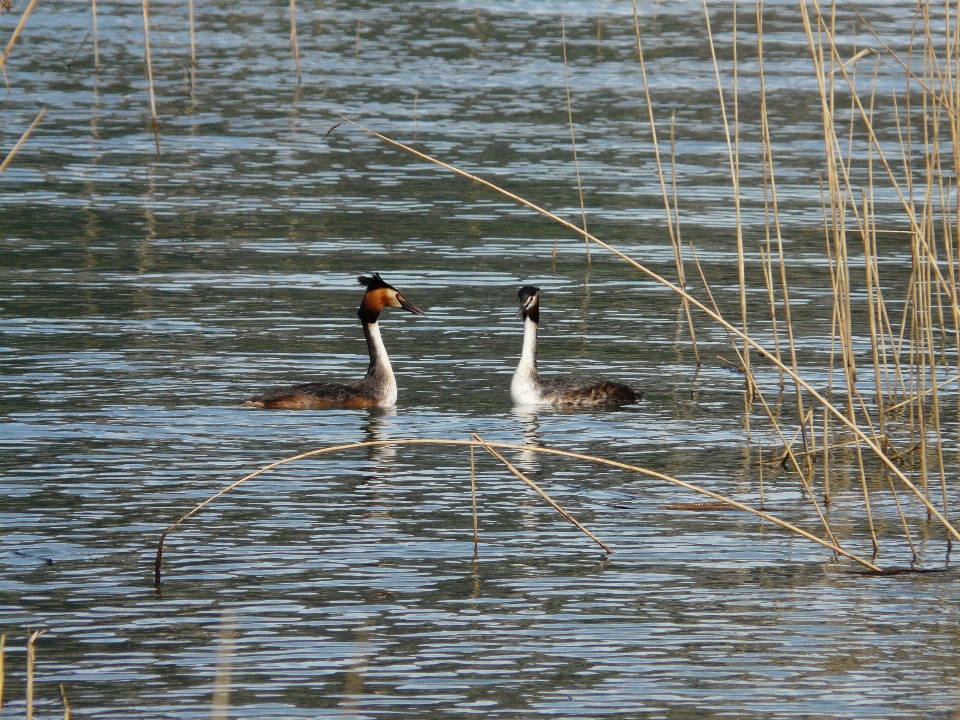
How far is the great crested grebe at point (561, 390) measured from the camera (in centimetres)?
1226

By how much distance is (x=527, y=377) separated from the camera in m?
12.4

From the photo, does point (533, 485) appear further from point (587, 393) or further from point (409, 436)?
point (587, 393)

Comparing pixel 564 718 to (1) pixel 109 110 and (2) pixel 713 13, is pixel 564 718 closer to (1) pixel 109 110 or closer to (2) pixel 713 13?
(1) pixel 109 110

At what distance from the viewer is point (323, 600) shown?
786cm

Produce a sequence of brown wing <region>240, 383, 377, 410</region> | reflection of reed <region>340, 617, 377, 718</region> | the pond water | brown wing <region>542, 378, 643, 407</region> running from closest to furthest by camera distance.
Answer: reflection of reed <region>340, 617, 377, 718</region> → the pond water → brown wing <region>240, 383, 377, 410</region> → brown wing <region>542, 378, 643, 407</region>

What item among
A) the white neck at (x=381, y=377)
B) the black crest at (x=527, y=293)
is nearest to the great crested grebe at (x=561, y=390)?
the black crest at (x=527, y=293)

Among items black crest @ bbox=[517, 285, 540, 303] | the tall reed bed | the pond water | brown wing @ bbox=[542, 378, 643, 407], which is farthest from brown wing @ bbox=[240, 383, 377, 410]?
the tall reed bed

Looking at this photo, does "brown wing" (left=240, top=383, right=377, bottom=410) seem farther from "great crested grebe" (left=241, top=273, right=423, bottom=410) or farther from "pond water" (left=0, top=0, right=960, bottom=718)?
"pond water" (left=0, top=0, right=960, bottom=718)

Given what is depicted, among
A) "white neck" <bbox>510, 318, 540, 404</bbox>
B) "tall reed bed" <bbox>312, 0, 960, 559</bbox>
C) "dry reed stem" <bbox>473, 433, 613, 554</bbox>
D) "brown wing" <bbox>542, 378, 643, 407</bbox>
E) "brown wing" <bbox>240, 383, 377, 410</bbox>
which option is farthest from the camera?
"white neck" <bbox>510, 318, 540, 404</bbox>

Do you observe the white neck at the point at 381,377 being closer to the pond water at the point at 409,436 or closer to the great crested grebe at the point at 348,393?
the great crested grebe at the point at 348,393

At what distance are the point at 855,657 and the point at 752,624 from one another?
1.77ft

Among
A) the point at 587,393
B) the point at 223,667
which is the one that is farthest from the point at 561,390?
the point at 223,667

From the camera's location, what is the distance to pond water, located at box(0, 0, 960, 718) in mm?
7105

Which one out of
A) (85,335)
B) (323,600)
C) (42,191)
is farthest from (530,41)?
(323,600)
